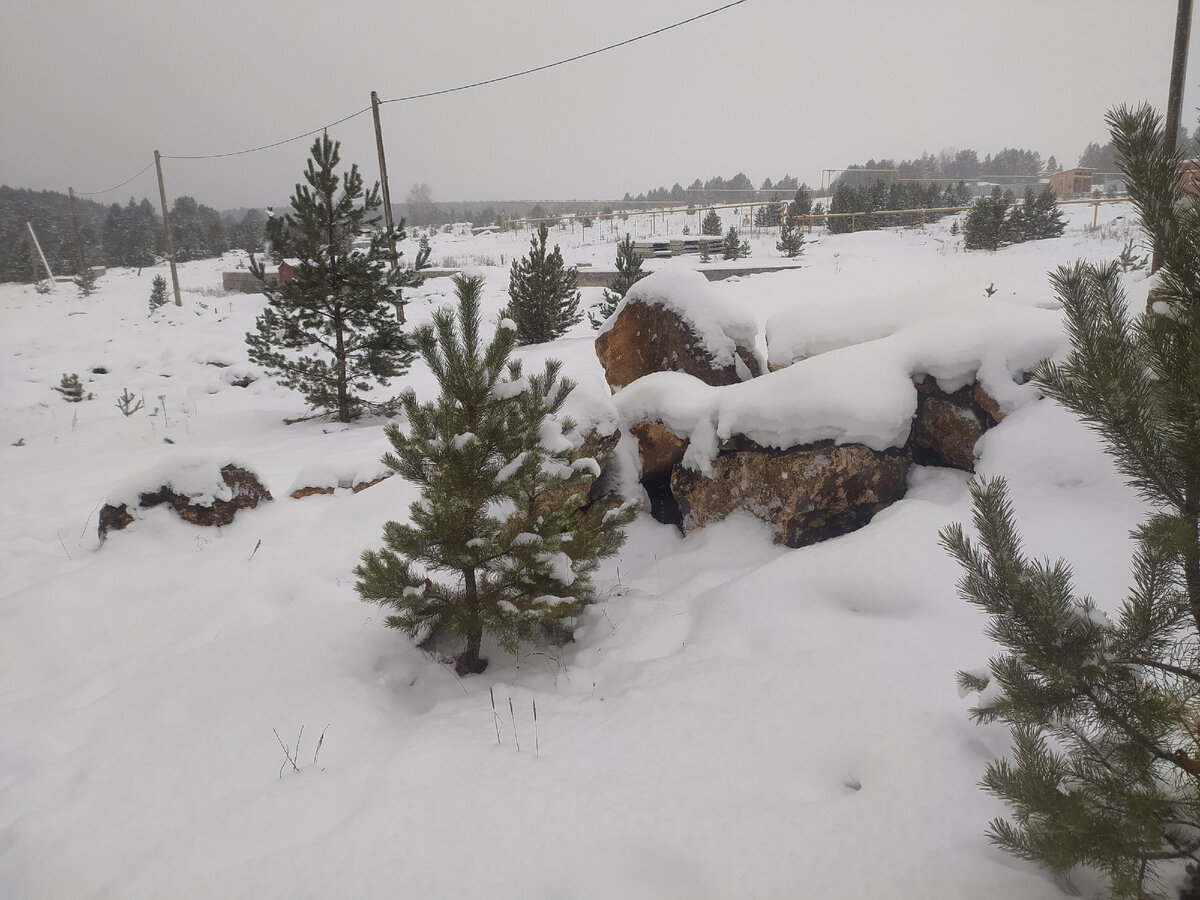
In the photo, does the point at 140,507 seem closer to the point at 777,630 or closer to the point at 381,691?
the point at 381,691

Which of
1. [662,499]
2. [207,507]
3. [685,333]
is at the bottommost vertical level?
[662,499]

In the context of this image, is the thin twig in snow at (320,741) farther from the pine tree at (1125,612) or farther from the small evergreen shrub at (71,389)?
the small evergreen shrub at (71,389)

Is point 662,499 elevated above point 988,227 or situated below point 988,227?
below

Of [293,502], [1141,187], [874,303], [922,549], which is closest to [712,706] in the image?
[922,549]

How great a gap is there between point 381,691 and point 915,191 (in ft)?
112

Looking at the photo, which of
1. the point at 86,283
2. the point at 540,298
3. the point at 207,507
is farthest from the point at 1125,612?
the point at 86,283

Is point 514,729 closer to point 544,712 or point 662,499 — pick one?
point 544,712

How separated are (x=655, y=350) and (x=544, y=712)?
4.00 metres

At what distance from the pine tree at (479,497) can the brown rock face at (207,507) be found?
298 centimetres

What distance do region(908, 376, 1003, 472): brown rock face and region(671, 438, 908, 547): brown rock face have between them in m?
0.29

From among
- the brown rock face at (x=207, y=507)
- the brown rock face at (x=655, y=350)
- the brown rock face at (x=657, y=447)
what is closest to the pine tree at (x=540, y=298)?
the brown rock face at (x=655, y=350)

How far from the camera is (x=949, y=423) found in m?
4.06

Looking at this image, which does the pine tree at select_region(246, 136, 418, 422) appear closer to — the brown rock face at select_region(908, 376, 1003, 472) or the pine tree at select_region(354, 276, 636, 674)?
the pine tree at select_region(354, 276, 636, 674)

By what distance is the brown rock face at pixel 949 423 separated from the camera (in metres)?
3.95
